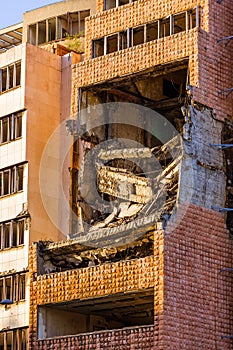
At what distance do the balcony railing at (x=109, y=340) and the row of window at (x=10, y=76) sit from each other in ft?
46.7

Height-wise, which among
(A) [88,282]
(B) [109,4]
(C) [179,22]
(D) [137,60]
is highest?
(B) [109,4]

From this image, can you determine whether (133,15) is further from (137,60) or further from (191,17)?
(191,17)

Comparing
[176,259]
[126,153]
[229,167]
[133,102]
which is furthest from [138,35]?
[176,259]

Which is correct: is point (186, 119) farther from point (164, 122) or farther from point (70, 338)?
point (70, 338)

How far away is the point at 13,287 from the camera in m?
60.3

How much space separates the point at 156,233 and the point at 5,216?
A: 12.1 meters

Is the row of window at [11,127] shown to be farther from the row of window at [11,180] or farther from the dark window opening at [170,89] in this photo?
the dark window opening at [170,89]

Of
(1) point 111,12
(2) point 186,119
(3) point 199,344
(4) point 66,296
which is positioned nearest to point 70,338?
(4) point 66,296

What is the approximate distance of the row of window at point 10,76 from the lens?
63.2 metres

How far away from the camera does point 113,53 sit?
5934 centimetres

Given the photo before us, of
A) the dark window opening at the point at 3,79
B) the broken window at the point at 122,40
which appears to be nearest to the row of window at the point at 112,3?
the broken window at the point at 122,40

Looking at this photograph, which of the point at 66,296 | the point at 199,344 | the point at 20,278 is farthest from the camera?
the point at 20,278

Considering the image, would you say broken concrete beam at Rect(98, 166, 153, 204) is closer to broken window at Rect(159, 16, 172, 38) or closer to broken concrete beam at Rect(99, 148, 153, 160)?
broken concrete beam at Rect(99, 148, 153, 160)

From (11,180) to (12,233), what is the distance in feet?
8.74
